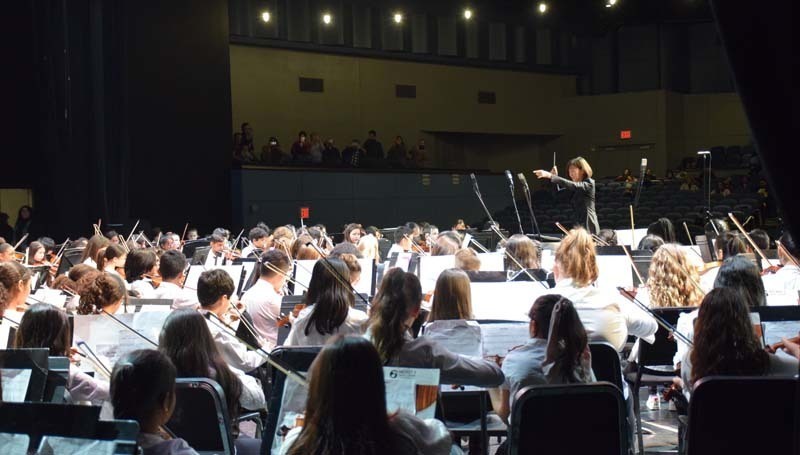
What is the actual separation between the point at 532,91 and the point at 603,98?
197 centimetres

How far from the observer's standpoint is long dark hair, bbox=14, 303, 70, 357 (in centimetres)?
351

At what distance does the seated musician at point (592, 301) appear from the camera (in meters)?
4.47

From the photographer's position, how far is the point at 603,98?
25656mm

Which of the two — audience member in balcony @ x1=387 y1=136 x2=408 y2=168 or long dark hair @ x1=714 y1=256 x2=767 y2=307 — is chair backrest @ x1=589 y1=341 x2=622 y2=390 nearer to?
long dark hair @ x1=714 y1=256 x2=767 y2=307

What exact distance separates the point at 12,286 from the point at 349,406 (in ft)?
10.5

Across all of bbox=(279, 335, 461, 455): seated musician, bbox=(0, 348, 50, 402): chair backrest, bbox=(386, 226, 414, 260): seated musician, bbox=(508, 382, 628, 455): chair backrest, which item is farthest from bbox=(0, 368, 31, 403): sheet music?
bbox=(386, 226, 414, 260): seated musician

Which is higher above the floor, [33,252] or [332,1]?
[332,1]

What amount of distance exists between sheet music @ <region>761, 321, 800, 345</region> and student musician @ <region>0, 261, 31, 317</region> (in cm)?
360

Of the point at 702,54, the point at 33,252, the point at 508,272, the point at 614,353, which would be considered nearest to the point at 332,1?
the point at 702,54

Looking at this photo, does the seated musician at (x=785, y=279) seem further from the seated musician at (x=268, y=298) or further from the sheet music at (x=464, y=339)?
the seated musician at (x=268, y=298)

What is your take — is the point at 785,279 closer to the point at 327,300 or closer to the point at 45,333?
the point at 327,300

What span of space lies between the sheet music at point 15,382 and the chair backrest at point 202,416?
1.68ft

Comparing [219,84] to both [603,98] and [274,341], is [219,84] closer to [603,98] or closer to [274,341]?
[274,341]

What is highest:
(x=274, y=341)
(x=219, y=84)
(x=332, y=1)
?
(x=332, y=1)
